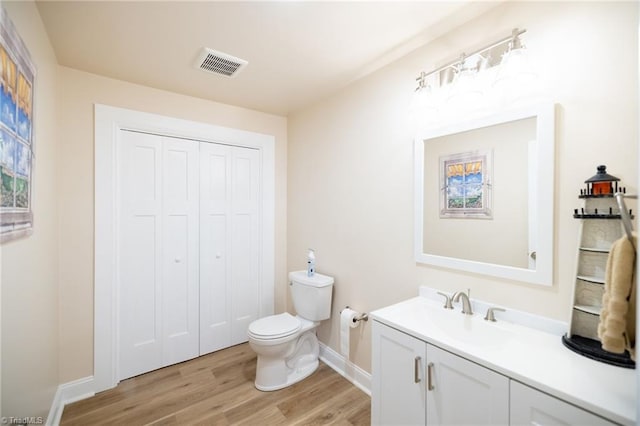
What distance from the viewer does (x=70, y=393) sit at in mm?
2008

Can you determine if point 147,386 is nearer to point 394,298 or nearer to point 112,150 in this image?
point 112,150

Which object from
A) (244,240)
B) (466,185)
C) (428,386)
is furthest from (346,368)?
(466,185)

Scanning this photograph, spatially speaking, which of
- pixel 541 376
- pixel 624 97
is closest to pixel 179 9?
pixel 624 97

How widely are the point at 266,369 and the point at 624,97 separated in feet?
8.11

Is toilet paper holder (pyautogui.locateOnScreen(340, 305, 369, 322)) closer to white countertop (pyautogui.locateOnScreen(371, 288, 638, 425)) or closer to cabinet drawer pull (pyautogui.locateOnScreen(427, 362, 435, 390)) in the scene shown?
white countertop (pyautogui.locateOnScreen(371, 288, 638, 425))

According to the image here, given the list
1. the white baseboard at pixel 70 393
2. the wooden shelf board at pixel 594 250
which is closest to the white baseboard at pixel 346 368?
the wooden shelf board at pixel 594 250

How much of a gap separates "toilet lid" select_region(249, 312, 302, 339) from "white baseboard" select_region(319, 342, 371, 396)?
0.46 m

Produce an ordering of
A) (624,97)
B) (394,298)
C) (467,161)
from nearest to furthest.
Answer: (624,97), (467,161), (394,298)

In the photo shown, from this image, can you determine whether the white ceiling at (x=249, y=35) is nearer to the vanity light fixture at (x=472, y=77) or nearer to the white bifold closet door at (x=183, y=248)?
the vanity light fixture at (x=472, y=77)

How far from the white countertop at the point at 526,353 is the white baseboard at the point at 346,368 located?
862 millimetres

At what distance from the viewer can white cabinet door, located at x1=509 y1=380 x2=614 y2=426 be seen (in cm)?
87

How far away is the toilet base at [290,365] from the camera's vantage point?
2.14 m

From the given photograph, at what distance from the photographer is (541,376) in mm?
970

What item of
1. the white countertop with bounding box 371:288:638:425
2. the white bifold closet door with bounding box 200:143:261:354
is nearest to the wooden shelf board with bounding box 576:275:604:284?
the white countertop with bounding box 371:288:638:425
